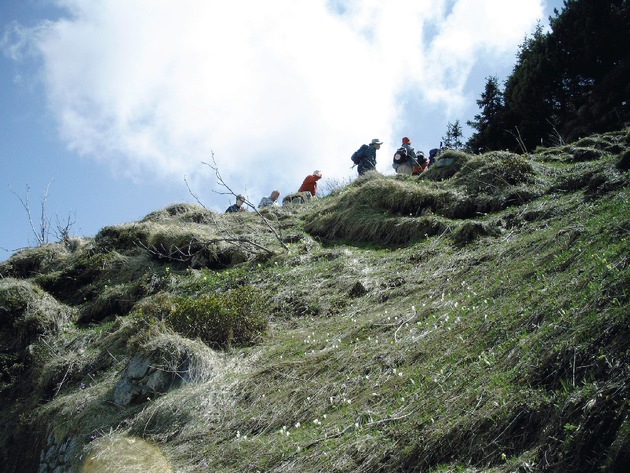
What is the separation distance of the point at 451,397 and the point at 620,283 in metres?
1.61

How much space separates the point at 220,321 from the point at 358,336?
7.36ft

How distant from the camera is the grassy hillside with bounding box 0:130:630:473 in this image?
14.8 ft

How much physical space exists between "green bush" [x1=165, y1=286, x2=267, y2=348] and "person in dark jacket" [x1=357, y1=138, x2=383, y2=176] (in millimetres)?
9952

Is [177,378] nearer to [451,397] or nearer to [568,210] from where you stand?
[451,397]

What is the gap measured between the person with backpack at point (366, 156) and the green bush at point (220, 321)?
393 inches

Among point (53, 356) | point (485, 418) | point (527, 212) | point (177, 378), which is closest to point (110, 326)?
point (53, 356)

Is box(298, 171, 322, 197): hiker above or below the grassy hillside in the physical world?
above

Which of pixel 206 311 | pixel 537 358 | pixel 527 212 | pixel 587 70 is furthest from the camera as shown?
pixel 587 70

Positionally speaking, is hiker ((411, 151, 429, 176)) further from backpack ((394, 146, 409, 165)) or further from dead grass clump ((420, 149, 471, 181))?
dead grass clump ((420, 149, 471, 181))

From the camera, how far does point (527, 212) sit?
32.5 feet

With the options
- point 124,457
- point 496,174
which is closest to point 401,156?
point 496,174

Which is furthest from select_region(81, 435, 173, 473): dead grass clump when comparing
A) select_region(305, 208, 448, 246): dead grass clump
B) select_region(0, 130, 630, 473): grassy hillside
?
select_region(305, 208, 448, 246): dead grass clump

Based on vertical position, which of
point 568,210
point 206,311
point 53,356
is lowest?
point 568,210

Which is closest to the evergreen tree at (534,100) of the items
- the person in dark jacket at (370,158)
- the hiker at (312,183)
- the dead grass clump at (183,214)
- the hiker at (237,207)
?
the person in dark jacket at (370,158)
